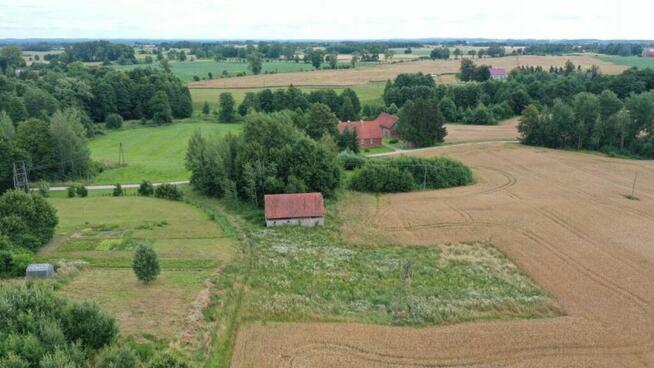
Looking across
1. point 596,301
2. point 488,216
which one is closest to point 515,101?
point 488,216

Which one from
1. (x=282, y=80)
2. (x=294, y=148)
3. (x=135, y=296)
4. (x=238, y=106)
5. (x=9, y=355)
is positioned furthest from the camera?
(x=282, y=80)

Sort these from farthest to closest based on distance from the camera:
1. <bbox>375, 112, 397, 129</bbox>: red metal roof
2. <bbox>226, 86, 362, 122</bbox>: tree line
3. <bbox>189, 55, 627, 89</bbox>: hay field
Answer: <bbox>189, 55, 627, 89</bbox>: hay field
<bbox>226, 86, 362, 122</bbox>: tree line
<bbox>375, 112, 397, 129</bbox>: red metal roof

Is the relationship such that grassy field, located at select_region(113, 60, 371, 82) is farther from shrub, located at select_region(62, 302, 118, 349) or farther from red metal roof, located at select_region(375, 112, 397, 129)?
shrub, located at select_region(62, 302, 118, 349)

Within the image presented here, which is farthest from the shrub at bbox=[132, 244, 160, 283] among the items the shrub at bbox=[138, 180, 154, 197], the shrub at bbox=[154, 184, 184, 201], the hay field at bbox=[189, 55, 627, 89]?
the hay field at bbox=[189, 55, 627, 89]

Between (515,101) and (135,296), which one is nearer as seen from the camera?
(135,296)

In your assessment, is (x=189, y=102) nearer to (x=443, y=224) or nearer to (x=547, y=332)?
(x=443, y=224)

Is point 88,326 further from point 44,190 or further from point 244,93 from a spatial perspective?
point 244,93
